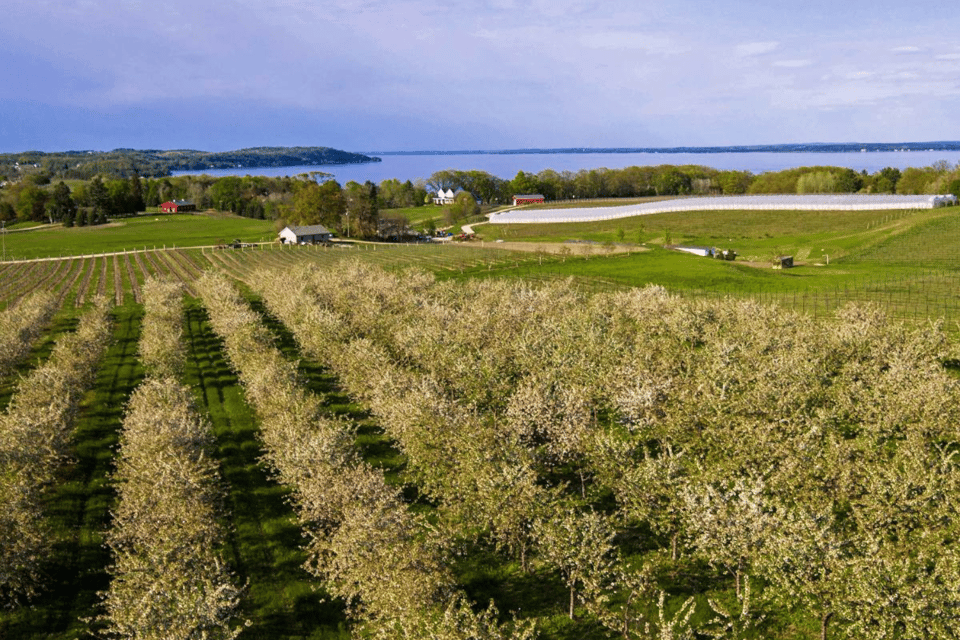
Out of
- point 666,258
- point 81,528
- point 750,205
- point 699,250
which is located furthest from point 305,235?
point 81,528

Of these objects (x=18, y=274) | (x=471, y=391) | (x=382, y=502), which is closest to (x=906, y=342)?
(x=471, y=391)

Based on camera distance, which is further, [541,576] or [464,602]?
[541,576]

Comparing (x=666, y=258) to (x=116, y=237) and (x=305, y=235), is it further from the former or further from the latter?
(x=116, y=237)

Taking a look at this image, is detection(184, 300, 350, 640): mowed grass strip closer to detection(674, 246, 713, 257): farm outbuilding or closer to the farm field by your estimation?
the farm field

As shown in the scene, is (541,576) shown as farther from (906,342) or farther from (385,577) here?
(906,342)

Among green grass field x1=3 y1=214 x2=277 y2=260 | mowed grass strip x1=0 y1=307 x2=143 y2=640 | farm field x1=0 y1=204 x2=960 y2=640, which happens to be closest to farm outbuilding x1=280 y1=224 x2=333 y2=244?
green grass field x1=3 y1=214 x2=277 y2=260

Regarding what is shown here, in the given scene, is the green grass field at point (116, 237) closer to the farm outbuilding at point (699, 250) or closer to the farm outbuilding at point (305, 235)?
the farm outbuilding at point (305, 235)
